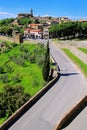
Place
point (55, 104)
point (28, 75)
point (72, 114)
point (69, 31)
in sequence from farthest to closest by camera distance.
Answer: point (69, 31), point (28, 75), point (55, 104), point (72, 114)

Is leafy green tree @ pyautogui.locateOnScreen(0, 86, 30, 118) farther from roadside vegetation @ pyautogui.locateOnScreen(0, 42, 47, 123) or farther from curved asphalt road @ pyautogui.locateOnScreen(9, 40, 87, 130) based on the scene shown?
curved asphalt road @ pyautogui.locateOnScreen(9, 40, 87, 130)

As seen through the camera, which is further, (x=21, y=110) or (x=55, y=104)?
(x=55, y=104)

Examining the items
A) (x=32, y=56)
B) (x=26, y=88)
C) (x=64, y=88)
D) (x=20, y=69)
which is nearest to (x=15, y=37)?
(x=32, y=56)

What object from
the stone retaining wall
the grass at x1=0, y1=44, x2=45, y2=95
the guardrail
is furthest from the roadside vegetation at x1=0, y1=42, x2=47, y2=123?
the stone retaining wall

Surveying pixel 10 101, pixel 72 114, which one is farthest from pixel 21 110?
pixel 72 114

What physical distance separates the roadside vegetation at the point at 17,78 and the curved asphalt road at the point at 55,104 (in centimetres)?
283

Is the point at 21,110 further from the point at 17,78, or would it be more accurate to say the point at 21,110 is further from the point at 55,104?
the point at 17,78

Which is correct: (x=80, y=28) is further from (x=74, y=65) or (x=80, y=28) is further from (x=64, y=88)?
(x=64, y=88)

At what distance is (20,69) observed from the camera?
53188 mm

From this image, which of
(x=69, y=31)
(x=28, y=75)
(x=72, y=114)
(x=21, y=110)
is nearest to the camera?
(x=72, y=114)

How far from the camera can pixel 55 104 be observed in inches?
1163

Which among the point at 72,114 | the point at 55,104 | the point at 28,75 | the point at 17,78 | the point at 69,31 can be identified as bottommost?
the point at 69,31

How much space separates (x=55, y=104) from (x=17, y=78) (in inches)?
732

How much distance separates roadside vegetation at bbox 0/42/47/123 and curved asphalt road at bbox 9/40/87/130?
2.83m
